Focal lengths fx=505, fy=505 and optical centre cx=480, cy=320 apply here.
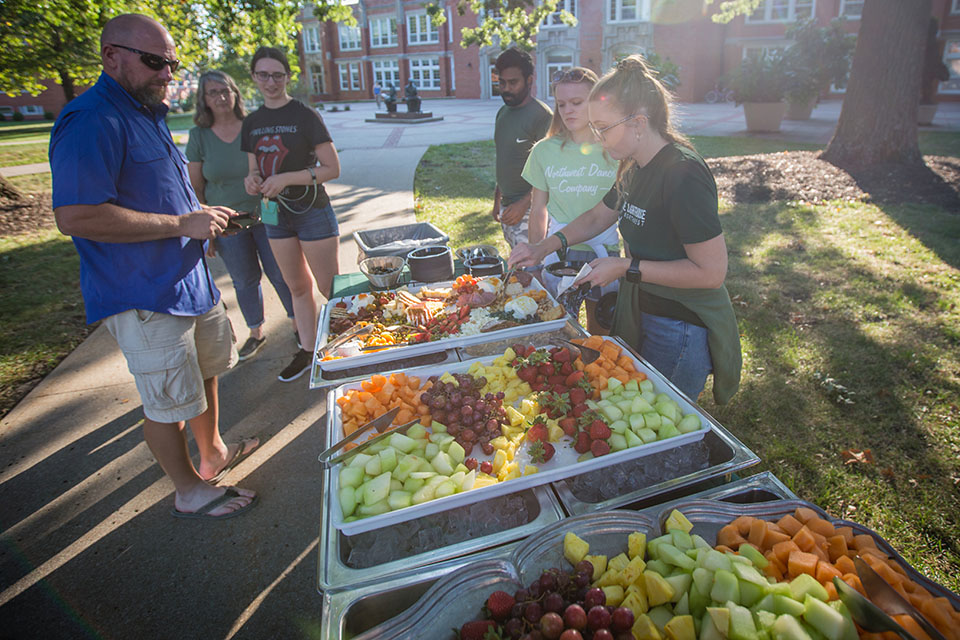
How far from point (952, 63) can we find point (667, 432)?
35.0 m

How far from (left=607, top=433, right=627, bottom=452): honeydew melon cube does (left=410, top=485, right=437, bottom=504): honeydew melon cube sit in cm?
63

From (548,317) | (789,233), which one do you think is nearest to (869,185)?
(789,233)

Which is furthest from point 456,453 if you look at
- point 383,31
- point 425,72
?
point 383,31

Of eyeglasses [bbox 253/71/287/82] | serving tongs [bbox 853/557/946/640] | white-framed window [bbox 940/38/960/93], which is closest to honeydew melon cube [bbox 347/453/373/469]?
serving tongs [bbox 853/557/946/640]

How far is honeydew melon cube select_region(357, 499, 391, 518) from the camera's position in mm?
1520

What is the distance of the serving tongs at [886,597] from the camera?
1034 mm

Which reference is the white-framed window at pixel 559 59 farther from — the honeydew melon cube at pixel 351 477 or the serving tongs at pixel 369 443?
the honeydew melon cube at pixel 351 477

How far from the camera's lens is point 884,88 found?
8.84 metres

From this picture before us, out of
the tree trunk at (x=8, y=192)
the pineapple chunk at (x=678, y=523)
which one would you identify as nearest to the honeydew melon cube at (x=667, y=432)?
the pineapple chunk at (x=678, y=523)

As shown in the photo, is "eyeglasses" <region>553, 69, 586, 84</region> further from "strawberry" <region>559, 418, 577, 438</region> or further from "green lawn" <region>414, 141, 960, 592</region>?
"green lawn" <region>414, 141, 960, 592</region>

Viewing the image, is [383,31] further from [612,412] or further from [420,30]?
[612,412]

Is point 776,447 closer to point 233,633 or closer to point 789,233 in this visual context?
point 233,633

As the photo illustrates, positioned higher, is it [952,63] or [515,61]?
[952,63]

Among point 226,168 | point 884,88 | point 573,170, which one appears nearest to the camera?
Result: point 573,170
